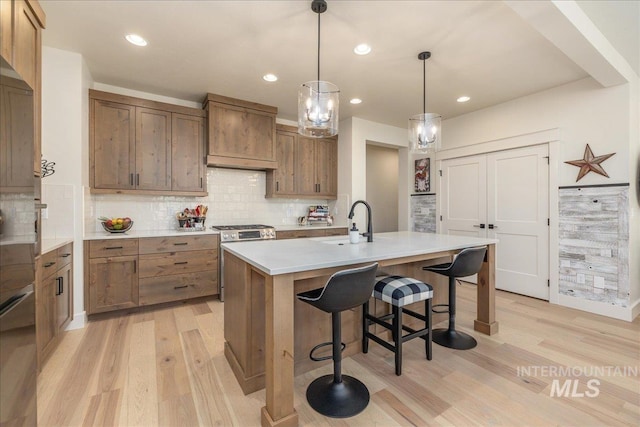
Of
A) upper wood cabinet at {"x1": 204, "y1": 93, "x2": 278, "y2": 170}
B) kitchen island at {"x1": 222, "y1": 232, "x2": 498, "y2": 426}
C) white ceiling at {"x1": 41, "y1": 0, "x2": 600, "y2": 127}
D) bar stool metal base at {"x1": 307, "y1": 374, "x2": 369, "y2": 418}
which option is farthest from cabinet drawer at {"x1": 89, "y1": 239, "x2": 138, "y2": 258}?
bar stool metal base at {"x1": 307, "y1": 374, "x2": 369, "y2": 418}

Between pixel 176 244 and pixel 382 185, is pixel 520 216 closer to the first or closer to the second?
pixel 382 185

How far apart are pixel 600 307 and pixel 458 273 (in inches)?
86.0

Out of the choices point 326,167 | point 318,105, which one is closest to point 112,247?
point 318,105

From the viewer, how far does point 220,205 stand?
4.18m

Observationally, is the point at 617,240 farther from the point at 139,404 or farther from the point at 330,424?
the point at 139,404

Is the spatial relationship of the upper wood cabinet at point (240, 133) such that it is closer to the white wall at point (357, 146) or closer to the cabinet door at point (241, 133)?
the cabinet door at point (241, 133)

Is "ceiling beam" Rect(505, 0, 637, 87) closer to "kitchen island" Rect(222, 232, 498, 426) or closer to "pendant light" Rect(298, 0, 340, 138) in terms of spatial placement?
"pendant light" Rect(298, 0, 340, 138)

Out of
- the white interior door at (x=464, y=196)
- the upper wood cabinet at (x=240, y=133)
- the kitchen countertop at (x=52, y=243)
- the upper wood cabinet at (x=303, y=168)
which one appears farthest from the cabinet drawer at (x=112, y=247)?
the white interior door at (x=464, y=196)

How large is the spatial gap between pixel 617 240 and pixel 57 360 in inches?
206

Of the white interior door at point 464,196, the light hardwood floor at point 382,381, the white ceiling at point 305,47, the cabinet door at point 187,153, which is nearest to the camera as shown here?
the light hardwood floor at point 382,381

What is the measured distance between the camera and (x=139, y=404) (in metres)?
1.71

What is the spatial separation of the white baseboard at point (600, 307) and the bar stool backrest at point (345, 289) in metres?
3.16

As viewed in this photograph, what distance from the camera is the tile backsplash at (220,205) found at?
349 centimetres

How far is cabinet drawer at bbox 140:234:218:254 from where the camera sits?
316 centimetres
